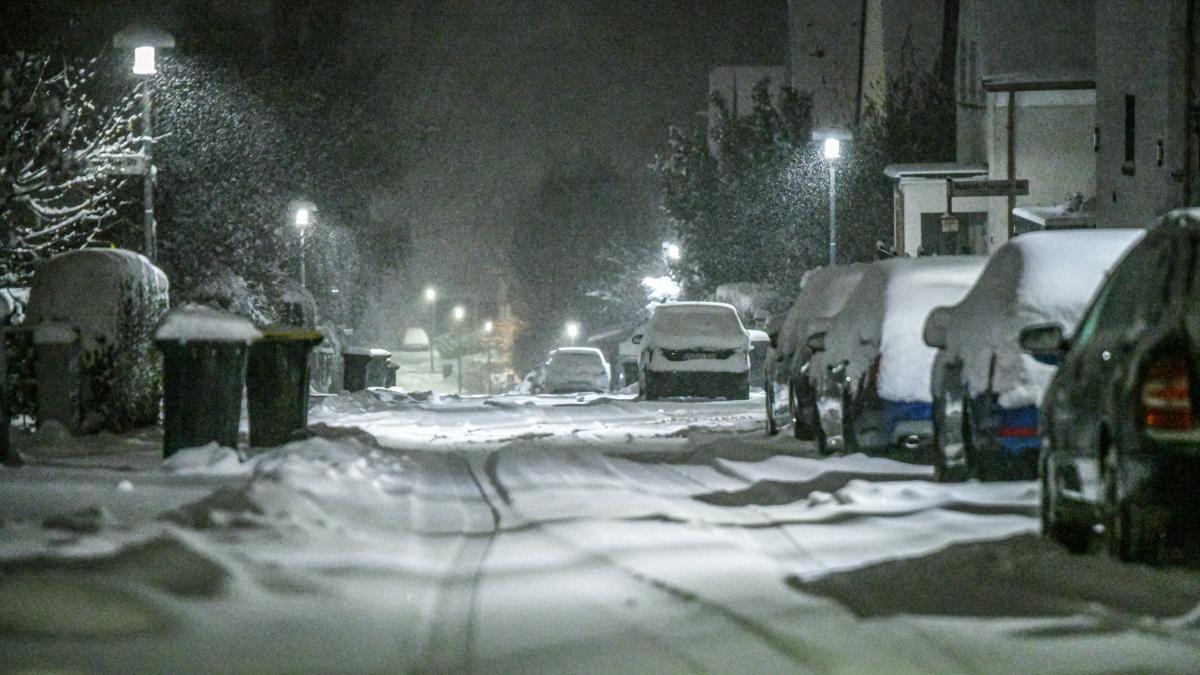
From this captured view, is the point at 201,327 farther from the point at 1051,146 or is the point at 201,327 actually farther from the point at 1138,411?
the point at 1051,146

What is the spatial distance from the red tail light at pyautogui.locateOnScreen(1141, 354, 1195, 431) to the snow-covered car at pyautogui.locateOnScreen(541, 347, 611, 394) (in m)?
37.1

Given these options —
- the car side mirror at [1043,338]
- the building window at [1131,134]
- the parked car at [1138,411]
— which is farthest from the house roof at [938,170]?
the parked car at [1138,411]

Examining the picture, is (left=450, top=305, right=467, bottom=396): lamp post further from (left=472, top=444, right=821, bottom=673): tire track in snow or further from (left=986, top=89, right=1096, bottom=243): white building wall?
(left=472, top=444, right=821, bottom=673): tire track in snow

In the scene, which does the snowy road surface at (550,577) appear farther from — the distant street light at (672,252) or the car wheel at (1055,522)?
the distant street light at (672,252)

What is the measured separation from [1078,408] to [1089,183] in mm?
30605

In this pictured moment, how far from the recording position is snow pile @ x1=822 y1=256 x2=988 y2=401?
14.3 metres

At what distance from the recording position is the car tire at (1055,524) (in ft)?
30.0

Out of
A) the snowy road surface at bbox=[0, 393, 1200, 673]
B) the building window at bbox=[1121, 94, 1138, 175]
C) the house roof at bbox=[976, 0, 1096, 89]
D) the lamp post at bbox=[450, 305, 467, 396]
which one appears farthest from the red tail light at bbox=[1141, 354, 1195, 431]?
the lamp post at bbox=[450, 305, 467, 396]

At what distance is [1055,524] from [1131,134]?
17.5 m

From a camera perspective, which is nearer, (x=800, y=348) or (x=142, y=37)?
(x=800, y=348)

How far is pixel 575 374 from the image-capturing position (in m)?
44.9

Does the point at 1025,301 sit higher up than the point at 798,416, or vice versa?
the point at 1025,301

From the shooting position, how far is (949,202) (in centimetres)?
3725

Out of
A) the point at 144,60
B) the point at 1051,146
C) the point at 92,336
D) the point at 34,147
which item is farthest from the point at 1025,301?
the point at 1051,146
